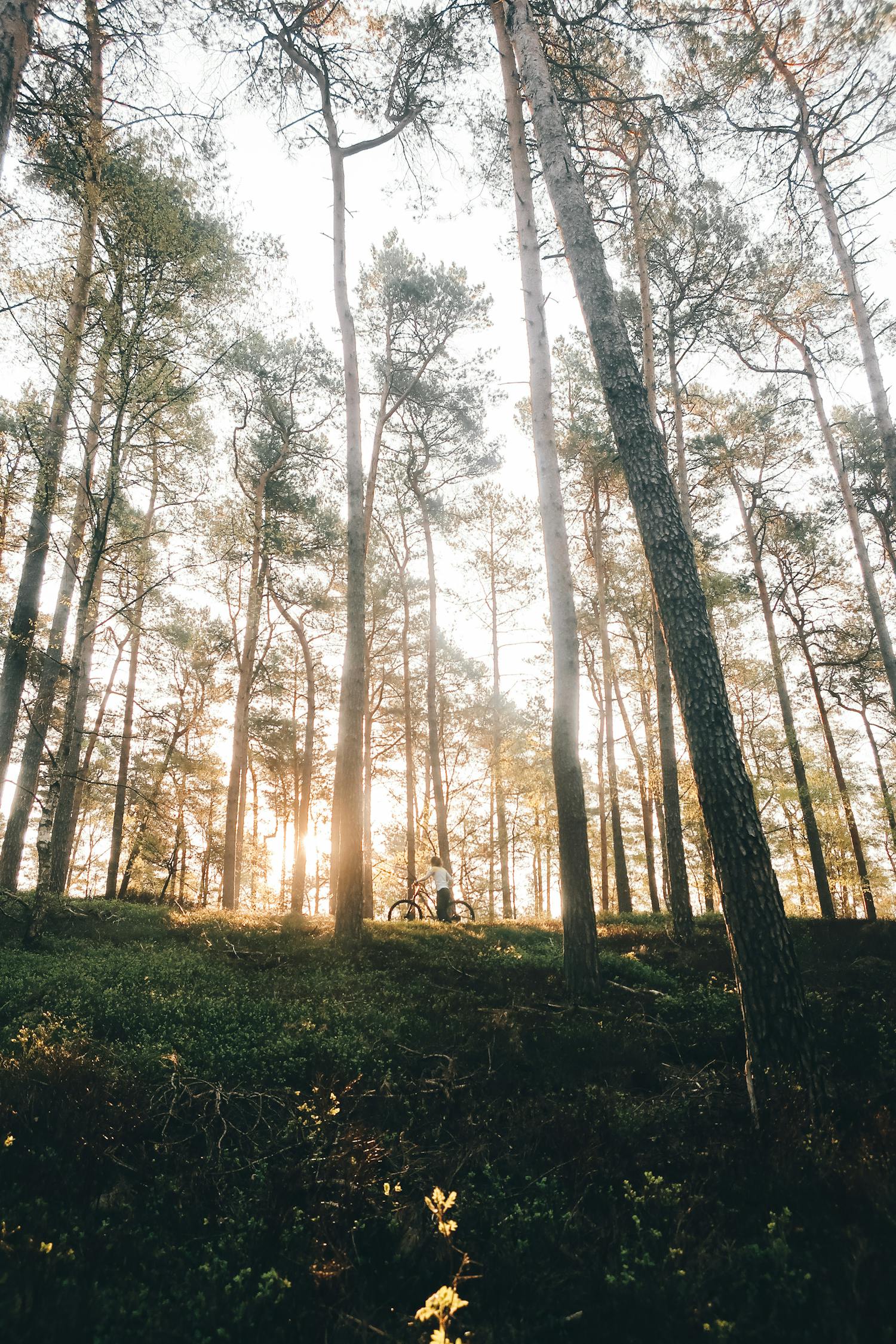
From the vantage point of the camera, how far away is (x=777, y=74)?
1109 centimetres

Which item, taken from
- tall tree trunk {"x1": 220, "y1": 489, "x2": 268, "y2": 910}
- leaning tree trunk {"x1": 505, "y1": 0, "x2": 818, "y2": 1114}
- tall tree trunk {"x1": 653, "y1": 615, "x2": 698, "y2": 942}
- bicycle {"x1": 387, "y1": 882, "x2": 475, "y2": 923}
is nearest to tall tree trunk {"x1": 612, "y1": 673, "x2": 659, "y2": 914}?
tall tree trunk {"x1": 653, "y1": 615, "x2": 698, "y2": 942}

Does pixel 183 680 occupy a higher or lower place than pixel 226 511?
lower

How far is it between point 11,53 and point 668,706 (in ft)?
39.0

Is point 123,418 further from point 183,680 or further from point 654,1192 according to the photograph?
point 183,680

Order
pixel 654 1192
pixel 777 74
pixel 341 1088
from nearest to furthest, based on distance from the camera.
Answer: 1. pixel 654 1192
2. pixel 341 1088
3. pixel 777 74

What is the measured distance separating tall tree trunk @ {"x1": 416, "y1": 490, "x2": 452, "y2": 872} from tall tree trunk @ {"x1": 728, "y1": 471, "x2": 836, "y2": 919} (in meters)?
8.25

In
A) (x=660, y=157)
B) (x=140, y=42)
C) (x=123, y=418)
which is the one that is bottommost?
(x=123, y=418)

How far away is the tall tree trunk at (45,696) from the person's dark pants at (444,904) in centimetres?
775

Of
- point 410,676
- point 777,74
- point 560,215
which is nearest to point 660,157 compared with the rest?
point 560,215

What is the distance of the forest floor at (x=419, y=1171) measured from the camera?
2.27 metres

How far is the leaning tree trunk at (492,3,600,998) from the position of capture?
6.52 metres

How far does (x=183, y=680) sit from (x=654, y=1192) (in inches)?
810

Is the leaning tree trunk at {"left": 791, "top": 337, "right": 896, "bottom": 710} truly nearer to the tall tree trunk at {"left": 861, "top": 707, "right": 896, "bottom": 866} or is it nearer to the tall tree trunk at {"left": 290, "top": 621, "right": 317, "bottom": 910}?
the tall tree trunk at {"left": 861, "top": 707, "right": 896, "bottom": 866}

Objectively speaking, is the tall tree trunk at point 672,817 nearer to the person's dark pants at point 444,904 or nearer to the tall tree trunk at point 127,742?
the person's dark pants at point 444,904
